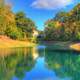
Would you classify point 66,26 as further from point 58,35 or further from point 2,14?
point 2,14

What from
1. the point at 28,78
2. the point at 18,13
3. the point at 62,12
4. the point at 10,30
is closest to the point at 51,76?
the point at 28,78

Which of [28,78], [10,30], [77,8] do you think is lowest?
[28,78]

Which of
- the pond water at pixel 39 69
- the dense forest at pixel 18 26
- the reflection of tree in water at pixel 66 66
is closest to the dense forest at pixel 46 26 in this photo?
the dense forest at pixel 18 26

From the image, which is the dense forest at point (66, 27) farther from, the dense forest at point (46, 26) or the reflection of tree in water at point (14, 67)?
the reflection of tree in water at point (14, 67)

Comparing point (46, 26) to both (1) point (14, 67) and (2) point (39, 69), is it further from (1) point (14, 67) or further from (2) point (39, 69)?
(2) point (39, 69)

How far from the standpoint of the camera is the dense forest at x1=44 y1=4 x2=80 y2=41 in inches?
2798

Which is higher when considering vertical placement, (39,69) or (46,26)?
(46,26)

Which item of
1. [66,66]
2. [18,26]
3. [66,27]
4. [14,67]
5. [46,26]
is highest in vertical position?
[46,26]

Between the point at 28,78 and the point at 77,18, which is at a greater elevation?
the point at 77,18

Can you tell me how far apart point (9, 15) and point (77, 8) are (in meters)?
17.6

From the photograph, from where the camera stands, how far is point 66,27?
268 feet

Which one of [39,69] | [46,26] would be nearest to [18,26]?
[46,26]

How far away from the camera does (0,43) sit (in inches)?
2434

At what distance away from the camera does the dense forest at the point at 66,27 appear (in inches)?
2798
